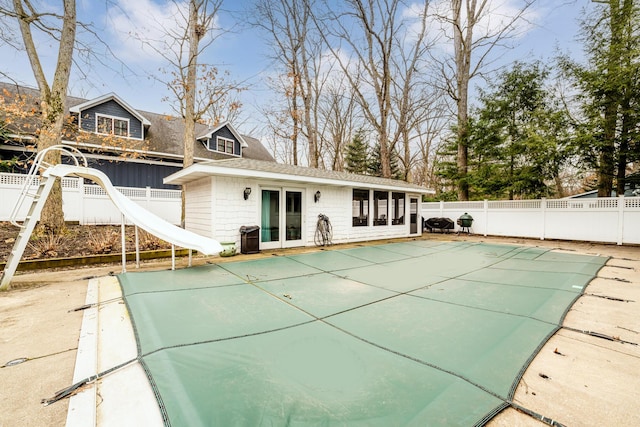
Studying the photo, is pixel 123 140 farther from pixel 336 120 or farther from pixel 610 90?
pixel 610 90

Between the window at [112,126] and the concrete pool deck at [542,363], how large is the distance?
11461mm

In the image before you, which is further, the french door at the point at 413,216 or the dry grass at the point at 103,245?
the french door at the point at 413,216

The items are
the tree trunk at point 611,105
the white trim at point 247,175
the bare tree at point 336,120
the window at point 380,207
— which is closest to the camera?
the white trim at point 247,175

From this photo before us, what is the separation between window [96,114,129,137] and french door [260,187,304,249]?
386 inches

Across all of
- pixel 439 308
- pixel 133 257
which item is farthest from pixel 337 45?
pixel 439 308

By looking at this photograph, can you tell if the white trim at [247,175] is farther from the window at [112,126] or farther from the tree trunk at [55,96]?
the window at [112,126]

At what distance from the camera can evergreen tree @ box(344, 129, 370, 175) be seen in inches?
849

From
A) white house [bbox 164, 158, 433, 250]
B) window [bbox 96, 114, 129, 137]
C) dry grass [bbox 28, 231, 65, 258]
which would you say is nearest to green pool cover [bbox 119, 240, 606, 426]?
white house [bbox 164, 158, 433, 250]

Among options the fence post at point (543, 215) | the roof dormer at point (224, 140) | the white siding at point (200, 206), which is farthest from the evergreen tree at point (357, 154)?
the white siding at point (200, 206)

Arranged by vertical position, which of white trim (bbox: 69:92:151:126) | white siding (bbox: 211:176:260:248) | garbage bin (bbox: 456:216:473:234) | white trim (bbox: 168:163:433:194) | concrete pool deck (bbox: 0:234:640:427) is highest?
white trim (bbox: 69:92:151:126)

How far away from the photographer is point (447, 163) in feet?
44.7

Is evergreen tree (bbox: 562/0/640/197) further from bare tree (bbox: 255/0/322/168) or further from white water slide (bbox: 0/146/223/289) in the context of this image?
white water slide (bbox: 0/146/223/289)

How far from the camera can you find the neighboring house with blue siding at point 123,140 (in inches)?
421

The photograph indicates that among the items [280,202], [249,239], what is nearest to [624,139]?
[280,202]
